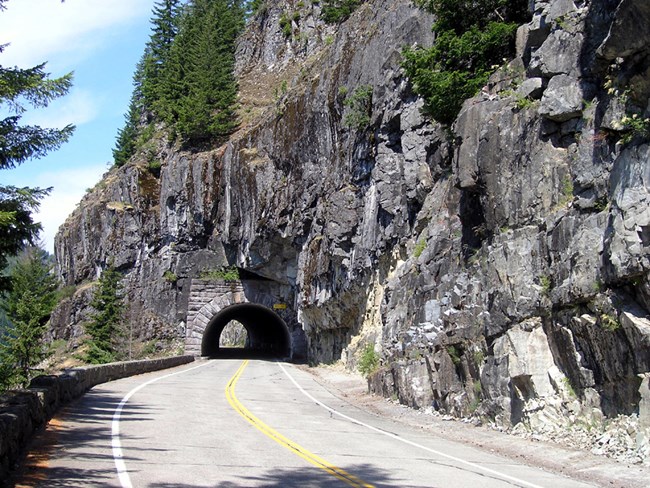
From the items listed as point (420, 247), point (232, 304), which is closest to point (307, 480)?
point (420, 247)

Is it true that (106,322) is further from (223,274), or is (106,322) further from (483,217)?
(483,217)

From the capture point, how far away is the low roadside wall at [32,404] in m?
8.84

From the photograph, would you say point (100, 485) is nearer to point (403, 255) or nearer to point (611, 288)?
point (611, 288)

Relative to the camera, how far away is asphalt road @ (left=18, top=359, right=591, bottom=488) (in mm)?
8711

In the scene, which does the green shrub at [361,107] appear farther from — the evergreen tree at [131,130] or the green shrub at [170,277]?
the evergreen tree at [131,130]

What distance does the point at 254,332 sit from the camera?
235 feet

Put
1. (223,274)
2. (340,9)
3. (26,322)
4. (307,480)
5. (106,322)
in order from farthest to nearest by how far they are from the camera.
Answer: (223,274) → (340,9) → (106,322) → (26,322) → (307,480)

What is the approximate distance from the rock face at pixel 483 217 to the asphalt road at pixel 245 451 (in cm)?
231

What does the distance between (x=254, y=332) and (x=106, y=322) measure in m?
27.3

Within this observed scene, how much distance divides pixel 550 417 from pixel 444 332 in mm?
5079

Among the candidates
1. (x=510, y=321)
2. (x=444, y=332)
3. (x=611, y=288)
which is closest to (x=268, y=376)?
(x=444, y=332)

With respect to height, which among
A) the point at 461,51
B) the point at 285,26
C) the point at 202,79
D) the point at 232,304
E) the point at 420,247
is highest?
the point at 285,26

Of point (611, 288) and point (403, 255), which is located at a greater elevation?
point (403, 255)

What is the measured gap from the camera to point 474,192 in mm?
17500
